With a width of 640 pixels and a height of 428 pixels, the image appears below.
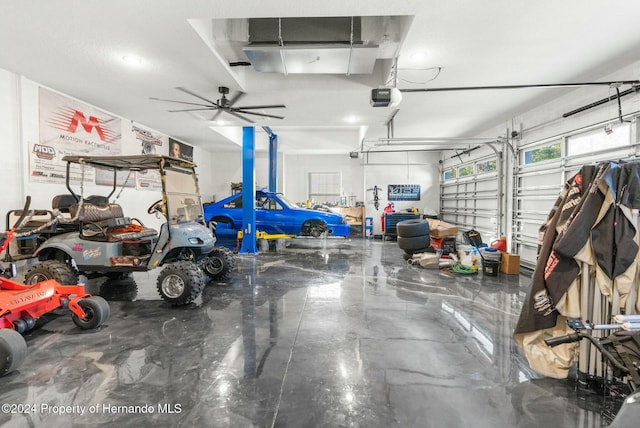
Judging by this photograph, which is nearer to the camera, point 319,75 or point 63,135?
point 319,75

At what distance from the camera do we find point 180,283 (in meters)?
3.57

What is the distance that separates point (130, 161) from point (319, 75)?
332 cm

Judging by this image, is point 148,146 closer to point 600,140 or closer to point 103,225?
point 103,225

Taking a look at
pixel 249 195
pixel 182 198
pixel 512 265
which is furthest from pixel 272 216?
pixel 512 265

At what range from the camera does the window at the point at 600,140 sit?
4180mm

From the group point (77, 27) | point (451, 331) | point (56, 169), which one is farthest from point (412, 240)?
point (56, 169)

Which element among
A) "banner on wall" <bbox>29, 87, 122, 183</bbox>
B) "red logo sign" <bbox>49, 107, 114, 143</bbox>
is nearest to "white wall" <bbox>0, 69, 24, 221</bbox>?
"banner on wall" <bbox>29, 87, 122, 183</bbox>

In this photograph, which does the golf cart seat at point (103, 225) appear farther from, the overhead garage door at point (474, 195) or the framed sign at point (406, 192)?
the framed sign at point (406, 192)

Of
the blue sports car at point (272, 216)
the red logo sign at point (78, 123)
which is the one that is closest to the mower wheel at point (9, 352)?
the red logo sign at point (78, 123)

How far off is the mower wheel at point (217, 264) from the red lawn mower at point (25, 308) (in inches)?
70.6

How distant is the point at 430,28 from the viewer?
127 inches

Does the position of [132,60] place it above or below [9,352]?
above

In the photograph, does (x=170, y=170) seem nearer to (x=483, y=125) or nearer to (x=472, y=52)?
(x=472, y=52)

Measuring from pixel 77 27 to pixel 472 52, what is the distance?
479 centimetres
